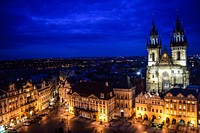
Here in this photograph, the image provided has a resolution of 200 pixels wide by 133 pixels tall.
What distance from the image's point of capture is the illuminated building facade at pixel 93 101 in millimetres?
75875

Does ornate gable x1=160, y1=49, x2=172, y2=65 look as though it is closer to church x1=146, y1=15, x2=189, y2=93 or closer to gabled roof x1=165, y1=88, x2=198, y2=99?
church x1=146, y1=15, x2=189, y2=93

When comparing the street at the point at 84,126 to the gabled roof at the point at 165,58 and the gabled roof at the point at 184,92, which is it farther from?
the gabled roof at the point at 165,58

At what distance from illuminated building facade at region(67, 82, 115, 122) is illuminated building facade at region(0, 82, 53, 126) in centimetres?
1796

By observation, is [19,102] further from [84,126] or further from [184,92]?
[184,92]

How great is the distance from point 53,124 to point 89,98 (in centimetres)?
1736

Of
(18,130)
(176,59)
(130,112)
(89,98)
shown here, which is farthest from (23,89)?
(176,59)

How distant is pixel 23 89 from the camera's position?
84.4m

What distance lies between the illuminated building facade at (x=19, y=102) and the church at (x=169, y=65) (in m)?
60.3

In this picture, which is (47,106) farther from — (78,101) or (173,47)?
(173,47)

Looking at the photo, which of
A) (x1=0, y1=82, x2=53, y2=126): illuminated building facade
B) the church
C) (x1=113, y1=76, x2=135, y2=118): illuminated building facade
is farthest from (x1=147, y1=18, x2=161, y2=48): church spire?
(x1=0, y1=82, x2=53, y2=126): illuminated building facade

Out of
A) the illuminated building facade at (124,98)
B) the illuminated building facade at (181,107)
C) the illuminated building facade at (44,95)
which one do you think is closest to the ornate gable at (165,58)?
the illuminated building facade at (181,107)

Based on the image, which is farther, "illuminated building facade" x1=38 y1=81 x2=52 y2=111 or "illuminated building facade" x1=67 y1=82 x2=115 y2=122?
"illuminated building facade" x1=38 y1=81 x2=52 y2=111

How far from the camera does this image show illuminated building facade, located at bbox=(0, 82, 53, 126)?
2894 inches

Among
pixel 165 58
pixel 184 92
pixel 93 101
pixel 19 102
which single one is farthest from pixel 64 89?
pixel 184 92
